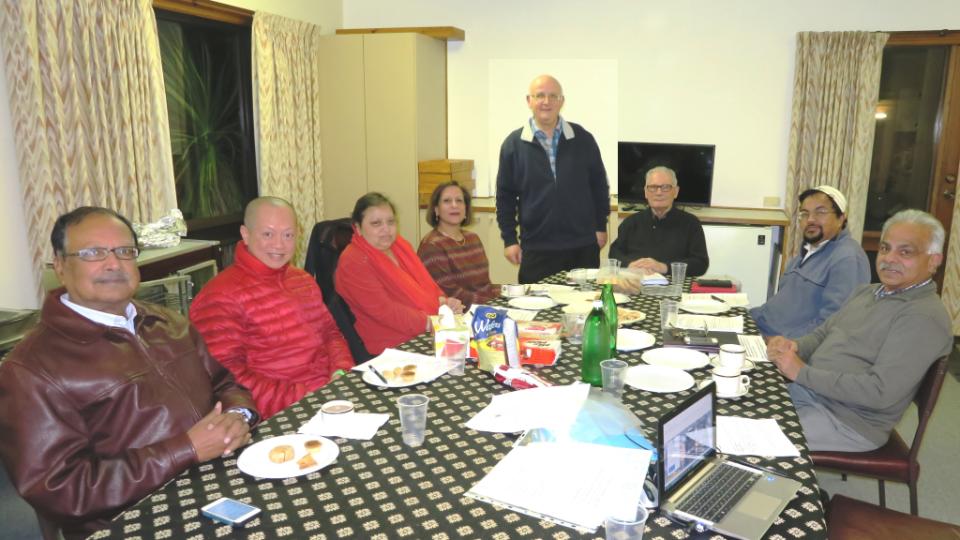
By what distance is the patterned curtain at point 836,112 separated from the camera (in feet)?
16.3

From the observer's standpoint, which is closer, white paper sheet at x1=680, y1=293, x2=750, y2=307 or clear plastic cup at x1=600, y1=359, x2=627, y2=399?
clear plastic cup at x1=600, y1=359, x2=627, y2=399

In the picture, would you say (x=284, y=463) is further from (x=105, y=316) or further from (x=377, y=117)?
(x=377, y=117)

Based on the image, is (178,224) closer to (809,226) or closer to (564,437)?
(564,437)

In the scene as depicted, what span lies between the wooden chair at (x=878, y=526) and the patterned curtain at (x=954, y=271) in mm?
3842

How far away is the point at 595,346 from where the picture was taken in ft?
6.42

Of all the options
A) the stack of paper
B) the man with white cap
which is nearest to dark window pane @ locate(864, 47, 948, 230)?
the man with white cap

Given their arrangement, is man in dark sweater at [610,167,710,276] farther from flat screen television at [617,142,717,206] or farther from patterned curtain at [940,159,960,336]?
patterned curtain at [940,159,960,336]

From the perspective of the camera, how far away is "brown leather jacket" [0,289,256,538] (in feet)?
4.74

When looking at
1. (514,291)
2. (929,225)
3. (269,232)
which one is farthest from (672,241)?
(269,232)

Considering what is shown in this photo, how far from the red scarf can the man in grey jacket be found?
1.38m

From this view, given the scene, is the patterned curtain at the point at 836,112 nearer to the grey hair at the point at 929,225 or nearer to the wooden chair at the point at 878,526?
the grey hair at the point at 929,225

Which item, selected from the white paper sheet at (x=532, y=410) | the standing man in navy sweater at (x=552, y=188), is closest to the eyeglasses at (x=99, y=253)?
the white paper sheet at (x=532, y=410)

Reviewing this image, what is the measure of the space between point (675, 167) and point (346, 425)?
13.9 feet

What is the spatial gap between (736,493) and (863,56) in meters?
4.63
